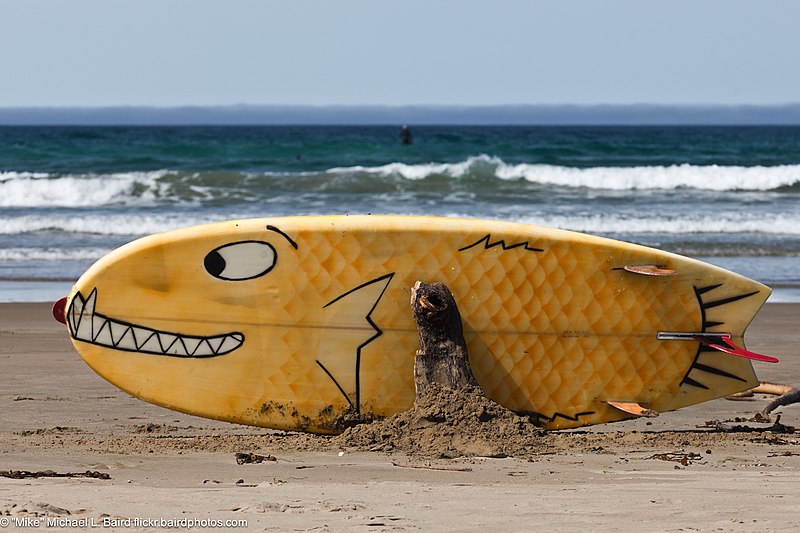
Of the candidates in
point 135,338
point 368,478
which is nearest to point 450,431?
point 368,478

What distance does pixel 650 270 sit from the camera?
384cm

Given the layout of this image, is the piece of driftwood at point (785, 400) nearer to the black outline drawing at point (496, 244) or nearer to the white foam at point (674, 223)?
the black outline drawing at point (496, 244)

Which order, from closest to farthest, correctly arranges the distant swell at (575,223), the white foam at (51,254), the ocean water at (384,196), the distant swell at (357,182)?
the white foam at (51,254), the ocean water at (384,196), the distant swell at (575,223), the distant swell at (357,182)

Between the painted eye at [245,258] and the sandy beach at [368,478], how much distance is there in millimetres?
636

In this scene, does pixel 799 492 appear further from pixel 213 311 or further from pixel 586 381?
pixel 213 311

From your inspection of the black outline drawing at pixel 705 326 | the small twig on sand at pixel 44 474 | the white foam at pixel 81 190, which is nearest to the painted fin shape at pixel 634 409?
the black outline drawing at pixel 705 326

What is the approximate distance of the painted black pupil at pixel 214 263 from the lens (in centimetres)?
384

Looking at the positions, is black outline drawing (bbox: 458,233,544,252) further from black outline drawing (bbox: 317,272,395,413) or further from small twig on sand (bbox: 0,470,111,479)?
small twig on sand (bbox: 0,470,111,479)

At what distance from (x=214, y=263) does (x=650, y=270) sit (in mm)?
1628

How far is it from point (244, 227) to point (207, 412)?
0.72 meters

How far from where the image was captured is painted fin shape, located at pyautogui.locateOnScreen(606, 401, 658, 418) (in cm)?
382

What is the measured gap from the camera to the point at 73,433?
156 inches

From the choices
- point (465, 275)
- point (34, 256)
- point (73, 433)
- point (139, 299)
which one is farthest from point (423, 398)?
point (34, 256)

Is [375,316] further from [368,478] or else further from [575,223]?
[575,223]
